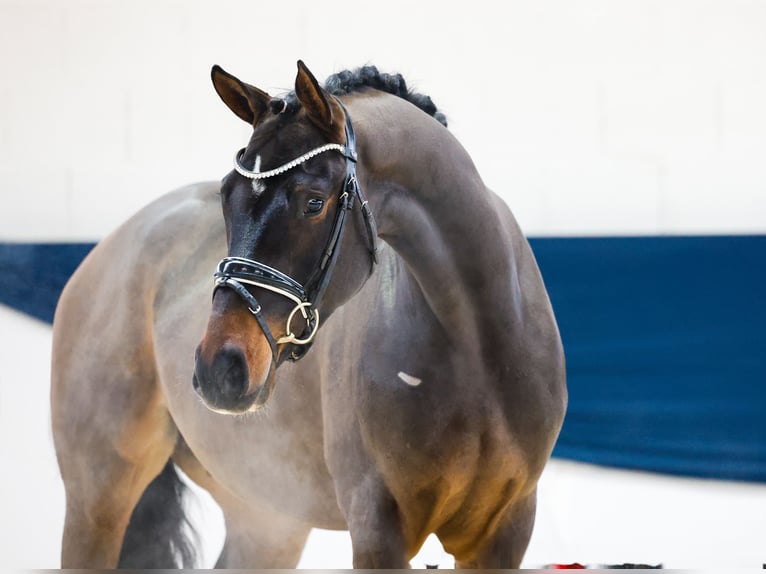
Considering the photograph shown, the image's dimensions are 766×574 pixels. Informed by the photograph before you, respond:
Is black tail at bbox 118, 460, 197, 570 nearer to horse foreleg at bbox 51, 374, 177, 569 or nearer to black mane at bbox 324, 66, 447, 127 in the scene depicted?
horse foreleg at bbox 51, 374, 177, 569

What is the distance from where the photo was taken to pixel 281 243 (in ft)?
4.94

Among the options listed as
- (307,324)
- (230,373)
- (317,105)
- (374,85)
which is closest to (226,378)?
(230,373)

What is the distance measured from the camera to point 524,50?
416 cm


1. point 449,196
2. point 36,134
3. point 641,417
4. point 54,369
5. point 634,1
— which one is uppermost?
point 634,1

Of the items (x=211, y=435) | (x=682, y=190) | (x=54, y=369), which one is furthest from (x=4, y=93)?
(x=682, y=190)

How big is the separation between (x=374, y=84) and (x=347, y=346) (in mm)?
512

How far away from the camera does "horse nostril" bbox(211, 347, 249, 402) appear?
143cm

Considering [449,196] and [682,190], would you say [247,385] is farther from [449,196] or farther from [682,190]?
[682,190]

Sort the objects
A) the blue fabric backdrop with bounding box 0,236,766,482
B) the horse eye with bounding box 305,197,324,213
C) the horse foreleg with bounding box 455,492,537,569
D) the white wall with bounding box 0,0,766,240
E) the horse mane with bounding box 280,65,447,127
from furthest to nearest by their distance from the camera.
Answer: the white wall with bounding box 0,0,766,240, the blue fabric backdrop with bounding box 0,236,766,482, the horse foreleg with bounding box 455,492,537,569, the horse mane with bounding box 280,65,447,127, the horse eye with bounding box 305,197,324,213

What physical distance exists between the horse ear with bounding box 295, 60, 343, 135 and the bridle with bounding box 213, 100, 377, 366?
34mm

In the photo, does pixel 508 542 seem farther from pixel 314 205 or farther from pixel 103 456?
pixel 103 456

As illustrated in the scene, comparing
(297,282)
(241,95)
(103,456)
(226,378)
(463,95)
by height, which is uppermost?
(241,95)

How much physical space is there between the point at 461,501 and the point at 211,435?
30.5 inches

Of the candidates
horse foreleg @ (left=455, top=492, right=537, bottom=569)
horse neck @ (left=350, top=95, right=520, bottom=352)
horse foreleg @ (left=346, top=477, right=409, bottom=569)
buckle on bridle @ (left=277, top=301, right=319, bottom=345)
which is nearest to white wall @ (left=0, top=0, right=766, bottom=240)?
horse foreleg @ (left=455, top=492, right=537, bottom=569)
